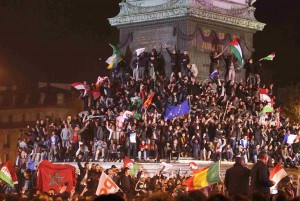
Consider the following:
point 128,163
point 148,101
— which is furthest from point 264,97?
point 128,163

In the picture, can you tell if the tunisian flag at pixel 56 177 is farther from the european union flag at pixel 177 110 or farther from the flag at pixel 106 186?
the european union flag at pixel 177 110

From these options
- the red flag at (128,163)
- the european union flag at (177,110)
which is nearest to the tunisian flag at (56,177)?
the red flag at (128,163)

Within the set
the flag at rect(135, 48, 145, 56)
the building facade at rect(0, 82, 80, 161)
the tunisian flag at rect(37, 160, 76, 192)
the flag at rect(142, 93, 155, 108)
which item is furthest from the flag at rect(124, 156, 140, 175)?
the building facade at rect(0, 82, 80, 161)

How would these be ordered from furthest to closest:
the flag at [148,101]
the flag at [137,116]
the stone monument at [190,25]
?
the stone monument at [190,25] → the flag at [148,101] → the flag at [137,116]

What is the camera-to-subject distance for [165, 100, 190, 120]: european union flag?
4666cm

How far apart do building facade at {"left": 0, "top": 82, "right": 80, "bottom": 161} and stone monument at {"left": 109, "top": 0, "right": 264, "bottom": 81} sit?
140 ft

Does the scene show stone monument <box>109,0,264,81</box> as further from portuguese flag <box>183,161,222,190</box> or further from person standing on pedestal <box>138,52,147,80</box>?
portuguese flag <box>183,161,222,190</box>

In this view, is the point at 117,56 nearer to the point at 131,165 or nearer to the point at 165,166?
the point at 165,166

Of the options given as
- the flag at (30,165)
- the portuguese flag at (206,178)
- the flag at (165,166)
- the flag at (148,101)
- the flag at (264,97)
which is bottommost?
the portuguese flag at (206,178)

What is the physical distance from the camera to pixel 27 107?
103 m

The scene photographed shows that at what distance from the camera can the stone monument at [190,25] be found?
170 ft

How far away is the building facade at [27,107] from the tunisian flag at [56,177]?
192ft

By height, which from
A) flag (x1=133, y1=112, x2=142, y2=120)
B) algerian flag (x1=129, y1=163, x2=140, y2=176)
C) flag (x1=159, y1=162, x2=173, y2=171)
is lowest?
algerian flag (x1=129, y1=163, x2=140, y2=176)

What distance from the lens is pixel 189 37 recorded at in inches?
2046
